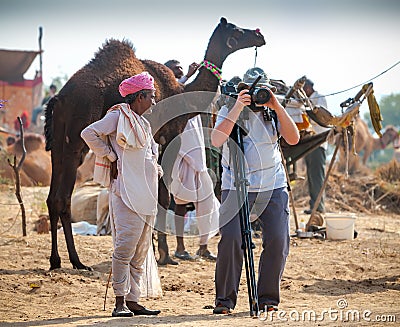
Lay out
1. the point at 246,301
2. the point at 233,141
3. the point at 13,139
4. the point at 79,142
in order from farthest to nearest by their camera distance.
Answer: the point at 13,139 → the point at 79,142 → the point at 246,301 → the point at 233,141

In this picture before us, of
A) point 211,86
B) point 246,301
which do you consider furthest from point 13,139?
point 246,301

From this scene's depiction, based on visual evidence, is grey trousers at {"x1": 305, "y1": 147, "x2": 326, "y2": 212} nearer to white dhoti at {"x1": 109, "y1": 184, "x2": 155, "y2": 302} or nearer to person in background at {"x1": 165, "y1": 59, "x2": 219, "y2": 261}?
person in background at {"x1": 165, "y1": 59, "x2": 219, "y2": 261}

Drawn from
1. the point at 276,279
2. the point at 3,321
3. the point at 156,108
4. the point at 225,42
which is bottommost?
the point at 3,321

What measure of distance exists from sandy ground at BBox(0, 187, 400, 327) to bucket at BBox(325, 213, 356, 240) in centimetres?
23

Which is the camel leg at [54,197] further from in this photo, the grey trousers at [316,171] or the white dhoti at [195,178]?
the grey trousers at [316,171]

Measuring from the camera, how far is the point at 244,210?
5.70 m

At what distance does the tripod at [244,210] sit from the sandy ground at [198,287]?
0.21 m

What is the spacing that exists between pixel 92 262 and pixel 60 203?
909 mm

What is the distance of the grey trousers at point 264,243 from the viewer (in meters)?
5.78

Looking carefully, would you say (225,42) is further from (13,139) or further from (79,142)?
(13,139)

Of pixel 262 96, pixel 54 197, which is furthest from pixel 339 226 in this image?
pixel 262 96

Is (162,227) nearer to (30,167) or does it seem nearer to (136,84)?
(136,84)

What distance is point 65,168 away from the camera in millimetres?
8180

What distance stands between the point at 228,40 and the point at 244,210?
13.4 feet
